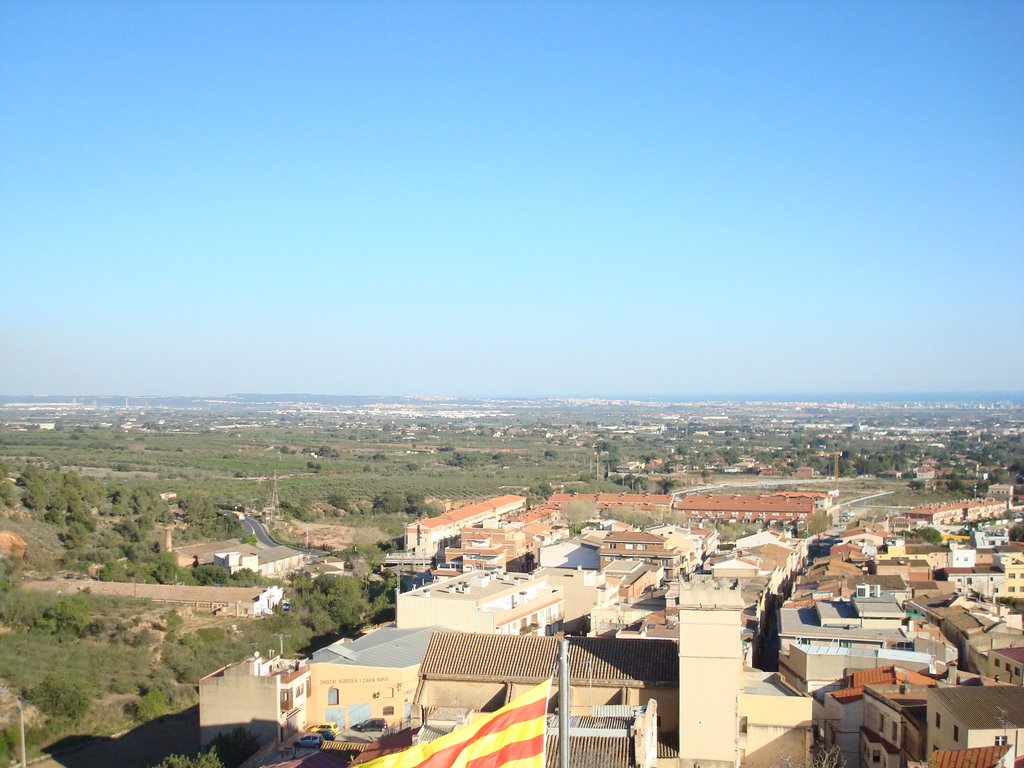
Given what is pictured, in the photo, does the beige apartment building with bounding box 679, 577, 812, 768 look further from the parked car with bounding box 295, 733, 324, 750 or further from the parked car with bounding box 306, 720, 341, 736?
the parked car with bounding box 306, 720, 341, 736

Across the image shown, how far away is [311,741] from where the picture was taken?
539 inches

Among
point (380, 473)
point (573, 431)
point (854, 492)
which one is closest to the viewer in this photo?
point (854, 492)

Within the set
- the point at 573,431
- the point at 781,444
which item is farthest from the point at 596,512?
the point at 573,431

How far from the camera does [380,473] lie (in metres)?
70.4

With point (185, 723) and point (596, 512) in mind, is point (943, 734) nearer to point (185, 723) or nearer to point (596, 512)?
point (185, 723)

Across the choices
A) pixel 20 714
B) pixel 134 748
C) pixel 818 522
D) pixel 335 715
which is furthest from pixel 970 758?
pixel 818 522

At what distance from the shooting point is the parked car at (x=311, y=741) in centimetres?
1347

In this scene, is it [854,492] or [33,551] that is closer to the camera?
[33,551]

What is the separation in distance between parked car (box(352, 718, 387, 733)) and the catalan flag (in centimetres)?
996

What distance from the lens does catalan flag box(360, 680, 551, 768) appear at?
499 centimetres

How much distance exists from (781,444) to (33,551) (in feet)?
279

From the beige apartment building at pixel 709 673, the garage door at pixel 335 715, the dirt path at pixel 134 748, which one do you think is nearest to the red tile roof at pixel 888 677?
the beige apartment building at pixel 709 673

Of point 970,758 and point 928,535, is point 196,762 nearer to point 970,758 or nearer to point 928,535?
point 970,758

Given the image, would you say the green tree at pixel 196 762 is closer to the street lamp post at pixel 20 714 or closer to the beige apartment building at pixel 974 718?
the street lamp post at pixel 20 714
